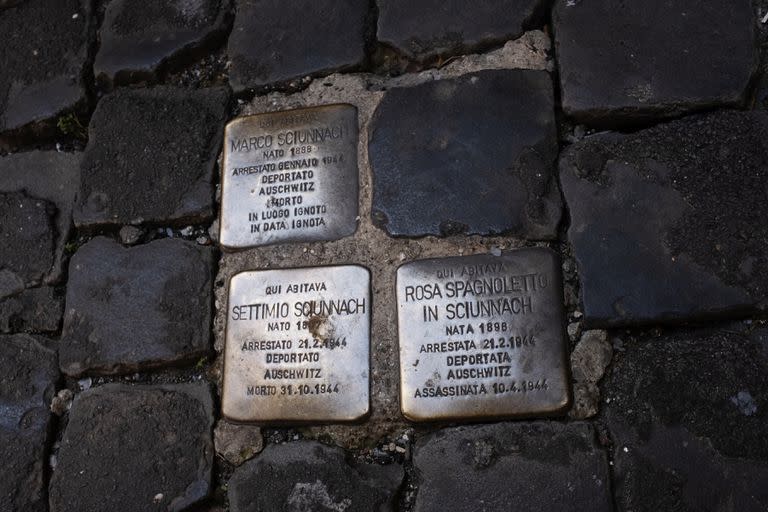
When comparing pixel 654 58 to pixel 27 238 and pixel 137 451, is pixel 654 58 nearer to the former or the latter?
pixel 137 451

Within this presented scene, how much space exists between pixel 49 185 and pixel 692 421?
5.27 feet

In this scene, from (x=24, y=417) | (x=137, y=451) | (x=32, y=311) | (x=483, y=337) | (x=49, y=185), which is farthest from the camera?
(x=49, y=185)

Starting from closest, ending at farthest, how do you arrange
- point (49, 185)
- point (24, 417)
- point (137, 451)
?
point (137, 451)
point (24, 417)
point (49, 185)

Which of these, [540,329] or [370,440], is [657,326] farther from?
[370,440]

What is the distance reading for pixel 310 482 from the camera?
143 centimetres

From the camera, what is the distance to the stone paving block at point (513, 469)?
4.33 feet

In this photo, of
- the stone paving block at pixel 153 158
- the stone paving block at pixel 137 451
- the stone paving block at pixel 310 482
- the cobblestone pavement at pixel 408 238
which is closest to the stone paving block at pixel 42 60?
the cobblestone pavement at pixel 408 238

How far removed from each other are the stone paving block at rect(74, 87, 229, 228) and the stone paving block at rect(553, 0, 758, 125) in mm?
853

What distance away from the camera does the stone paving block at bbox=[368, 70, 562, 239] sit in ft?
4.96

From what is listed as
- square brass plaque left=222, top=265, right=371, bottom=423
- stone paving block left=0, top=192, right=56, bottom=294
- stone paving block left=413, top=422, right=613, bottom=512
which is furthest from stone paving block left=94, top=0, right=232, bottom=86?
stone paving block left=413, top=422, right=613, bottom=512

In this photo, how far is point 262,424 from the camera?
1.50m

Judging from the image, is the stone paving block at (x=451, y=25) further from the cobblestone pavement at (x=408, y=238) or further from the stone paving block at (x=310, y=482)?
the stone paving block at (x=310, y=482)

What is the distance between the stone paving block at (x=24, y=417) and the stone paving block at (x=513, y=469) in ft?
2.82

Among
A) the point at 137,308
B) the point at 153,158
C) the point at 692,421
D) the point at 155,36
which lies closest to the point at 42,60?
the point at 155,36
